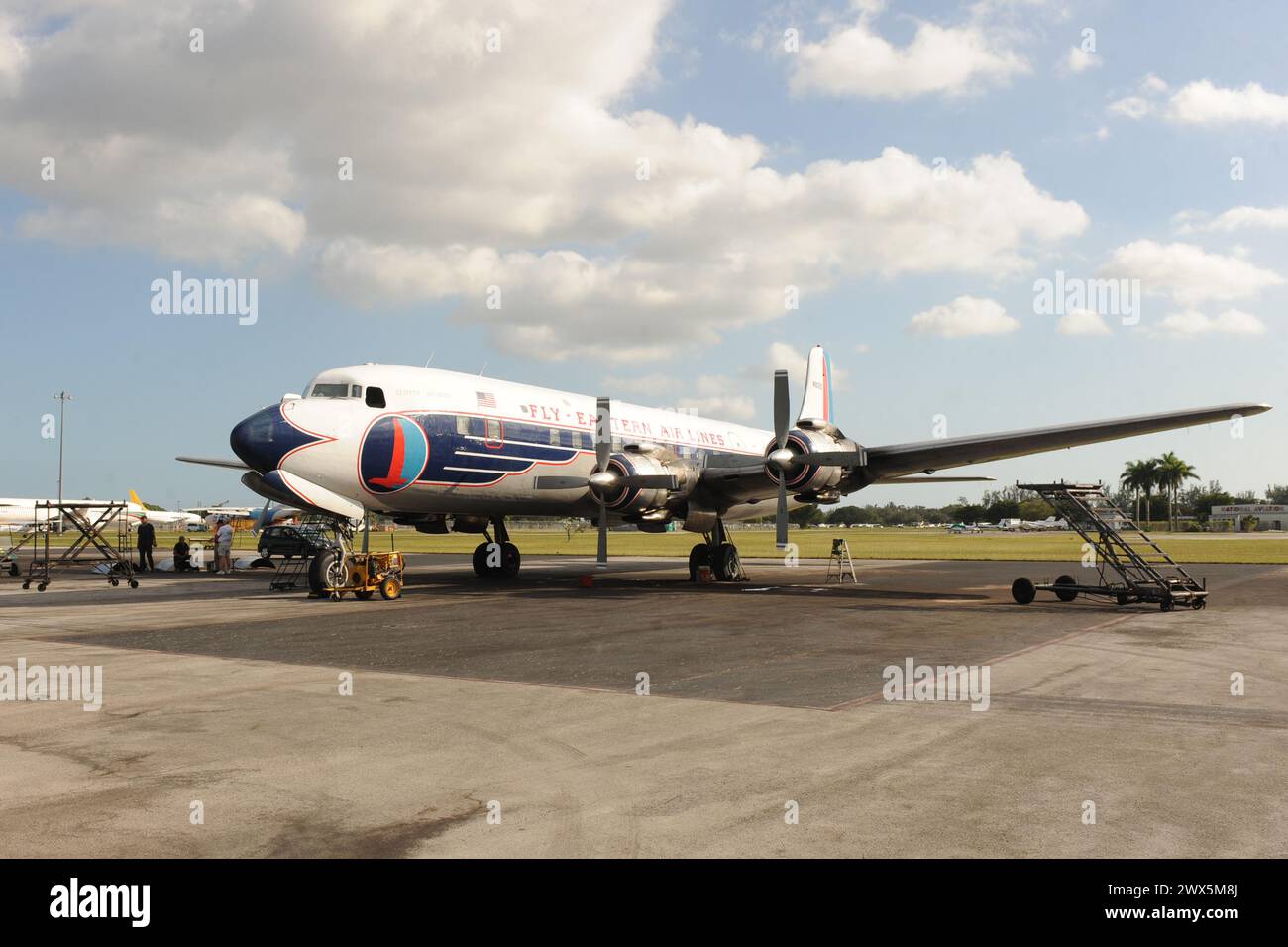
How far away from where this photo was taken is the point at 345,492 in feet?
64.7

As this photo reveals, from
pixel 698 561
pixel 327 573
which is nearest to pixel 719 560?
pixel 698 561

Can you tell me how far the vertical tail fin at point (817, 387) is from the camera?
32.2m

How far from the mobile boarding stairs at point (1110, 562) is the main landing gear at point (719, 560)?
9156 mm

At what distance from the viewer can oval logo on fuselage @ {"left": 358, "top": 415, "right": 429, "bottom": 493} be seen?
65.0 ft

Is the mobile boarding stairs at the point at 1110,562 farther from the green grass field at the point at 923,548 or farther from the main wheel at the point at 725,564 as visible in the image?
the green grass field at the point at 923,548

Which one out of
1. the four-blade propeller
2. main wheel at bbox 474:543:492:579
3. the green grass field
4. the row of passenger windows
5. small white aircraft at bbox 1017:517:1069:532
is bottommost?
small white aircraft at bbox 1017:517:1069:532

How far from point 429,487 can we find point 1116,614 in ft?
48.0

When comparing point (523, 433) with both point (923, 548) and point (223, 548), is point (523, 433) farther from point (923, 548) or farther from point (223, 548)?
point (923, 548)

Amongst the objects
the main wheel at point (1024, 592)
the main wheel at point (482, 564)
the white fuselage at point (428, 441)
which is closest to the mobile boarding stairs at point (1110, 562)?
the main wheel at point (1024, 592)

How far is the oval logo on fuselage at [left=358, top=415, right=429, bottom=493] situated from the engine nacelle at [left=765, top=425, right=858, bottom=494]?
8322 millimetres

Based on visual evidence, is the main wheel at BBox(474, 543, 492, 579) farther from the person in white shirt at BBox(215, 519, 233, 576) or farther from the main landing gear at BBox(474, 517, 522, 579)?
the person in white shirt at BBox(215, 519, 233, 576)

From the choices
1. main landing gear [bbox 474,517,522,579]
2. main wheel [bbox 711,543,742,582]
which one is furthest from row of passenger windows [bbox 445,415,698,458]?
main landing gear [bbox 474,517,522,579]

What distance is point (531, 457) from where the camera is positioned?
23422 mm
